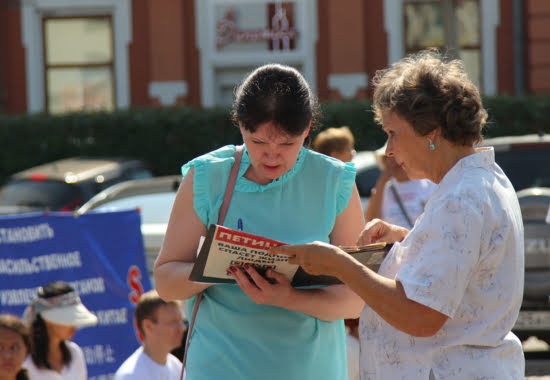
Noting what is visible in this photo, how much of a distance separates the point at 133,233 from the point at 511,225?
412 cm

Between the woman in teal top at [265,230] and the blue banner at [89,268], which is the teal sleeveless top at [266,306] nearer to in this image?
the woman in teal top at [265,230]

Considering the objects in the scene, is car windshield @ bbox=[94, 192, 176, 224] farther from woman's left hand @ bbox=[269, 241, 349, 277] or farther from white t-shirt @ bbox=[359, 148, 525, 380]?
white t-shirt @ bbox=[359, 148, 525, 380]

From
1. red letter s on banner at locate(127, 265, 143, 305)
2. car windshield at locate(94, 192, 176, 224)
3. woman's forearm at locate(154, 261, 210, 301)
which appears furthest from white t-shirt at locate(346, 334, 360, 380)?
car windshield at locate(94, 192, 176, 224)

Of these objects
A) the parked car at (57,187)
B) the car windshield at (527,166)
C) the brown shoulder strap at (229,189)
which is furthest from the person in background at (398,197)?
the parked car at (57,187)

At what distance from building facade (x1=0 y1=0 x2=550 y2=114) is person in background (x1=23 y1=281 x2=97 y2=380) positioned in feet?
38.3

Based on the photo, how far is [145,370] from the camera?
4.84m

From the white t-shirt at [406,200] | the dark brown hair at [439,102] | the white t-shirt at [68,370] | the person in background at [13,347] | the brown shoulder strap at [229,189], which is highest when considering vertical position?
the dark brown hair at [439,102]

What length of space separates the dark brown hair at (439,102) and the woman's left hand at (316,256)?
1.32 feet

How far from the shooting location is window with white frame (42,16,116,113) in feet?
58.9

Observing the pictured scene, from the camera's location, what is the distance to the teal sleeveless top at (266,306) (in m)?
2.65

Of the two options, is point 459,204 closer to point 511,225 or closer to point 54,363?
point 511,225

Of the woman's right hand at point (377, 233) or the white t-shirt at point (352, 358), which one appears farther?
the white t-shirt at point (352, 358)

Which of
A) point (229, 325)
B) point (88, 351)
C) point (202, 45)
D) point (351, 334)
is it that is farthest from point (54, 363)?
point (202, 45)

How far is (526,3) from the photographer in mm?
16266
